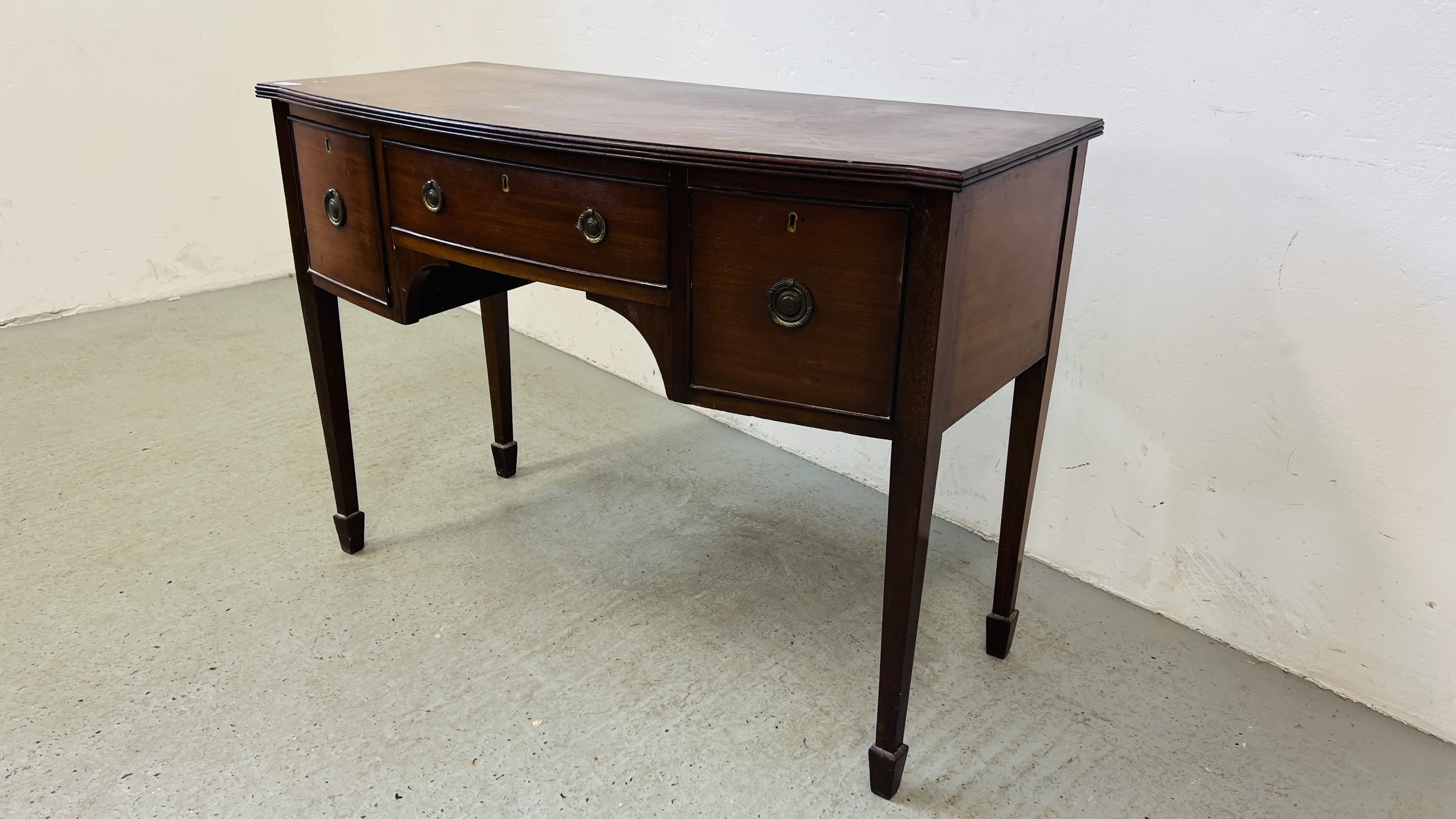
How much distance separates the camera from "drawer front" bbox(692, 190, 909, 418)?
3.89 feet

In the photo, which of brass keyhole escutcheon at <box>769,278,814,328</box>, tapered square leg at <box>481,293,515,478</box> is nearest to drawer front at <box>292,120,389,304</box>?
tapered square leg at <box>481,293,515,478</box>

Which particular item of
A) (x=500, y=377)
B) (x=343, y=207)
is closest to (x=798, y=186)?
(x=343, y=207)

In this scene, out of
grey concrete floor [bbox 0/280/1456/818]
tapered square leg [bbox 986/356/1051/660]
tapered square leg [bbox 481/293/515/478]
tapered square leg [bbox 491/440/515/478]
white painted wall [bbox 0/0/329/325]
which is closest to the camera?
grey concrete floor [bbox 0/280/1456/818]

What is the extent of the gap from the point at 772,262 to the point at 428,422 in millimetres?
1580

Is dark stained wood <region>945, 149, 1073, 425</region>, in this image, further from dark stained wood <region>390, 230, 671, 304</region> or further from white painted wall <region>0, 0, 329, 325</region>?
white painted wall <region>0, 0, 329, 325</region>

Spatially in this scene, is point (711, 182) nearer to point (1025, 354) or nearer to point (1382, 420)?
point (1025, 354)

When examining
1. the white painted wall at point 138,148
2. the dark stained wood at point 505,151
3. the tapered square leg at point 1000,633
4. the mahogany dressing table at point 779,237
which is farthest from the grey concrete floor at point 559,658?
the white painted wall at point 138,148

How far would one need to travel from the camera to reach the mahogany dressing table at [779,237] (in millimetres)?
1184

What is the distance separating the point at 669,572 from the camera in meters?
1.96

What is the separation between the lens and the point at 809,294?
1231mm

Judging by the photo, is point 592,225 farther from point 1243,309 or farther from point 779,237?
point 1243,309

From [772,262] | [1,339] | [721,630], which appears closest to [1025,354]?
[772,262]

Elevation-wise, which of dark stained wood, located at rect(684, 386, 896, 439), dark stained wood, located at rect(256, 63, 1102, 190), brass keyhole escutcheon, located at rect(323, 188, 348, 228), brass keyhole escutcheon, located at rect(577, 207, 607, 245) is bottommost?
dark stained wood, located at rect(684, 386, 896, 439)

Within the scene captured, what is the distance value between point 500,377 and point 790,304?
1.15 metres
